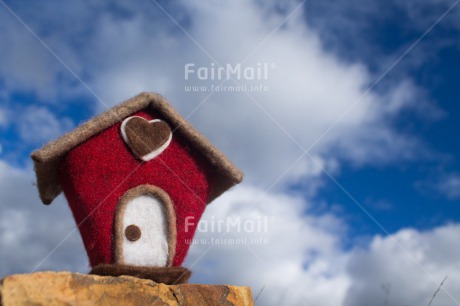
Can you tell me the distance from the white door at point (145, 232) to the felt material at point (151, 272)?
0.62 ft

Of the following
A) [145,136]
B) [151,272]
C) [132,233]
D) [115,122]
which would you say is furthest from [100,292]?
[115,122]

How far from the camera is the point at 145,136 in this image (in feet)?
16.8

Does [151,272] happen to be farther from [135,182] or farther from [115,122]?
[115,122]

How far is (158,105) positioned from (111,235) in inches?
54.8

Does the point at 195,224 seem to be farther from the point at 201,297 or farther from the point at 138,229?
the point at 201,297

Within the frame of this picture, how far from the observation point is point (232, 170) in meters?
5.46

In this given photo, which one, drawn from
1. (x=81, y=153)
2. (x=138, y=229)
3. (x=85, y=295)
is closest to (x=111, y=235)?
(x=138, y=229)

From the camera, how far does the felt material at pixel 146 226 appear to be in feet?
16.0

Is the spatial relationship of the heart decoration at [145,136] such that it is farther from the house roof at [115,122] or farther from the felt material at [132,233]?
the felt material at [132,233]

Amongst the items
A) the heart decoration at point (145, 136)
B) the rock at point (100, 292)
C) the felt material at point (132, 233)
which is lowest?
the rock at point (100, 292)

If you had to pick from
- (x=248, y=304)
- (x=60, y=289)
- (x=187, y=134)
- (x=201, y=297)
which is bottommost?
(x=60, y=289)

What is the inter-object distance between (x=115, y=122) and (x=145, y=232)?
3.74 ft

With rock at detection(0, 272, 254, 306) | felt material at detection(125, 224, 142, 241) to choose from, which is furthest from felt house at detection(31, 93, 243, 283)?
rock at detection(0, 272, 254, 306)

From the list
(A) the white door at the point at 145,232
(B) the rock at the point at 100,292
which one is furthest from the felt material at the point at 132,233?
(B) the rock at the point at 100,292
